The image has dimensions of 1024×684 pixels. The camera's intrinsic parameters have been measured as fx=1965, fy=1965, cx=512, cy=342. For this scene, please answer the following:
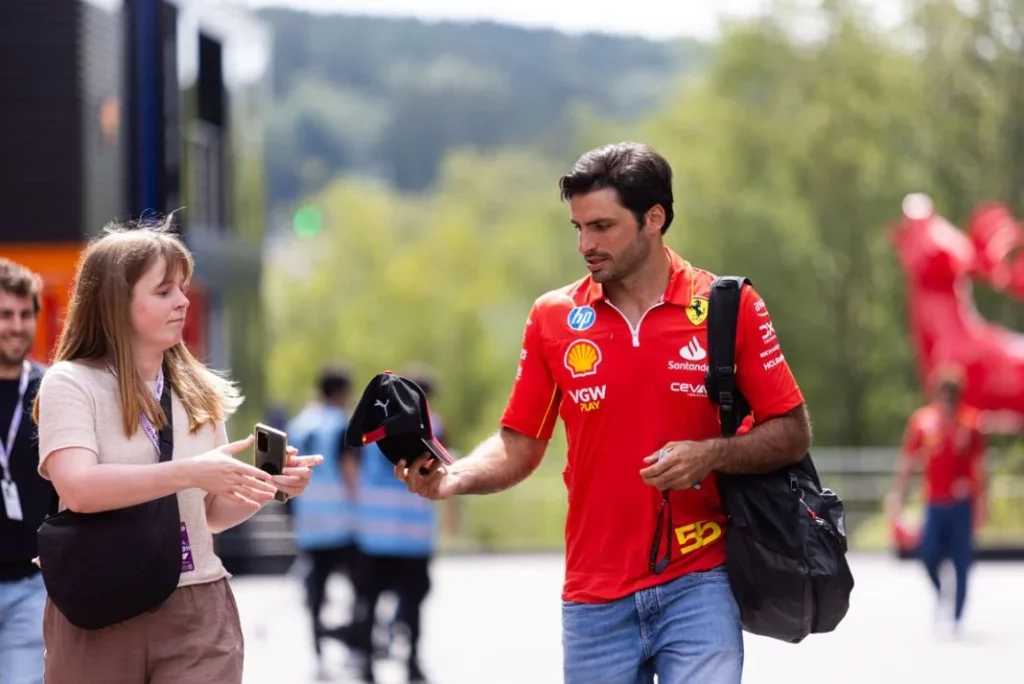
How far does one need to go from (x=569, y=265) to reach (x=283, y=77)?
465 feet

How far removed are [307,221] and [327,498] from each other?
22.3ft

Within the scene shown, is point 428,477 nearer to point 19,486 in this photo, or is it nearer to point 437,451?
point 437,451

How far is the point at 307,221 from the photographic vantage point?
1886 centimetres

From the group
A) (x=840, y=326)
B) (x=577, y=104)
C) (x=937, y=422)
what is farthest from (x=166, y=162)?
(x=577, y=104)

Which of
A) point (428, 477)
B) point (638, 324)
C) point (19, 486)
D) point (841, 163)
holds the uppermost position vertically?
point (841, 163)

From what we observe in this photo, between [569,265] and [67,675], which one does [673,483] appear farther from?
[569,265]

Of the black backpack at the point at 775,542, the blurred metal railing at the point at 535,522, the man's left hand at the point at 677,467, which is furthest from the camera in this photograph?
the blurred metal railing at the point at 535,522

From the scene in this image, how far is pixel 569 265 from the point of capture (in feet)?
174

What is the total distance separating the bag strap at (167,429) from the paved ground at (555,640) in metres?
6.88

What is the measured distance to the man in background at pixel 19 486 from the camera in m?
5.98

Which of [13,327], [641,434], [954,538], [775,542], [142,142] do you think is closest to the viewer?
[775,542]

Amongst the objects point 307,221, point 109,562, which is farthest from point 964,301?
point 109,562

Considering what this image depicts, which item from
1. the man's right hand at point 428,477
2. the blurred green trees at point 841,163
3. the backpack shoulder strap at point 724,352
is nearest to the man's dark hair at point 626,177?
the backpack shoulder strap at point 724,352

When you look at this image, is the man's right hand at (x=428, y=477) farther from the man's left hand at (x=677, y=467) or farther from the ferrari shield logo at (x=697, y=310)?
the ferrari shield logo at (x=697, y=310)
